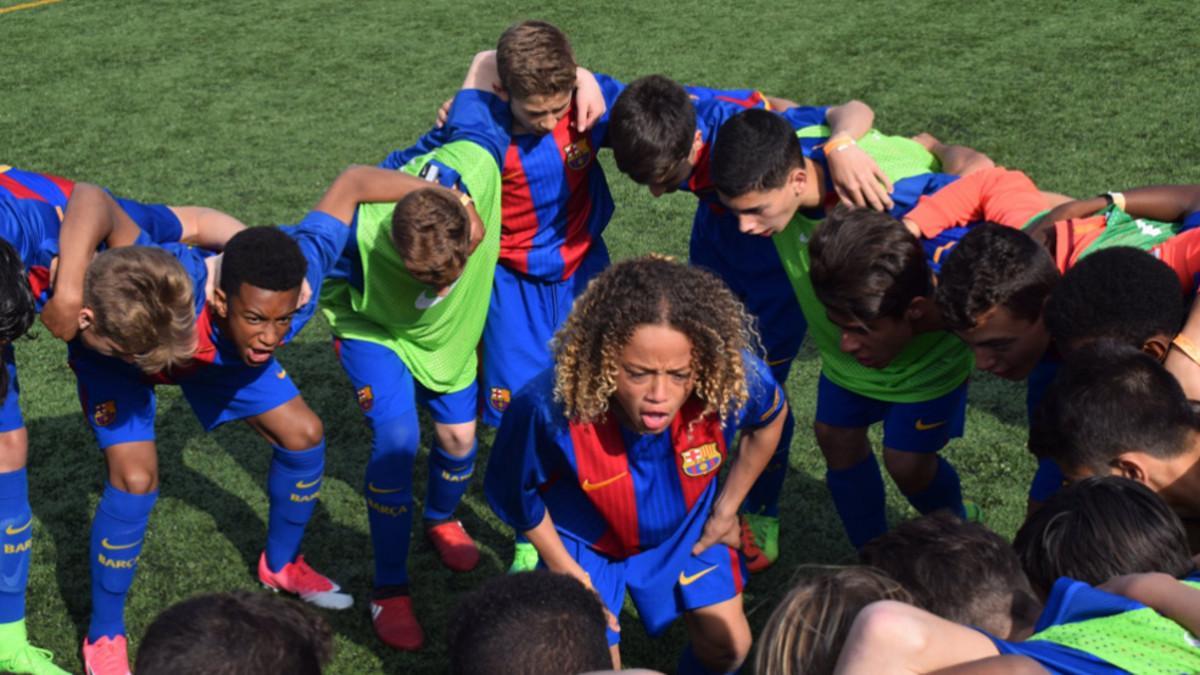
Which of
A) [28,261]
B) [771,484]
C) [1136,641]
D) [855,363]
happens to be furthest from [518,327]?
[1136,641]

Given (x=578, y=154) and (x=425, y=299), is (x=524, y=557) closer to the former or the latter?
(x=425, y=299)

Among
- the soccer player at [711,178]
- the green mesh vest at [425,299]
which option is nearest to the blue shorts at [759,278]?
the soccer player at [711,178]

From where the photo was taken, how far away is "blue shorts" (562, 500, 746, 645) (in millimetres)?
3611

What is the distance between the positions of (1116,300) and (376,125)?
664cm

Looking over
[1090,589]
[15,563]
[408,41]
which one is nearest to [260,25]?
[408,41]

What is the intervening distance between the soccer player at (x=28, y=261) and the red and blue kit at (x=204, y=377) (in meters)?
0.20

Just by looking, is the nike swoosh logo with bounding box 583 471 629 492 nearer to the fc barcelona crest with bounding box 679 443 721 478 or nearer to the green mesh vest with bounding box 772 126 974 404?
the fc barcelona crest with bounding box 679 443 721 478

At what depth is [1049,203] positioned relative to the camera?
4.34 meters

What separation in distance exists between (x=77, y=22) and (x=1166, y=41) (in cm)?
922

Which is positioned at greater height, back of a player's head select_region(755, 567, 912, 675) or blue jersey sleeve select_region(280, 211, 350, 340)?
back of a player's head select_region(755, 567, 912, 675)

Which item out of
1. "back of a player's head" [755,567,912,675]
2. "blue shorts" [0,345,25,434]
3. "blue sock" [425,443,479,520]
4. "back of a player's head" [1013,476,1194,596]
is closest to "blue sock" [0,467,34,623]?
"blue shorts" [0,345,25,434]

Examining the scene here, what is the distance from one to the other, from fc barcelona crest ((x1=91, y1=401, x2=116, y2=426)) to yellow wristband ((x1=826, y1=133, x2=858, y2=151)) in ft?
8.23

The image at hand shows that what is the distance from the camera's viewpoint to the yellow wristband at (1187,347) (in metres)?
3.32

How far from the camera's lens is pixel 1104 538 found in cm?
272
